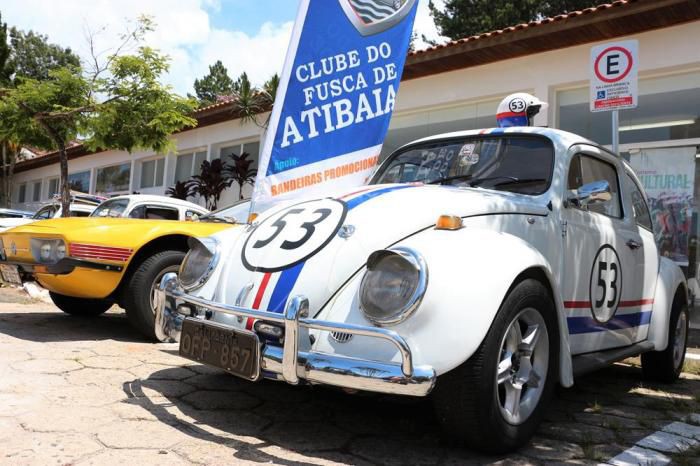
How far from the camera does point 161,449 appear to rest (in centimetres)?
239

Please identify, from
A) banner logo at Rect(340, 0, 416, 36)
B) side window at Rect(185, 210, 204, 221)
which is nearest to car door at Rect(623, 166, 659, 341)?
banner logo at Rect(340, 0, 416, 36)

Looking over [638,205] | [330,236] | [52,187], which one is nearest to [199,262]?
[330,236]

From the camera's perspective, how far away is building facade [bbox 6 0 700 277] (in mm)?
7312

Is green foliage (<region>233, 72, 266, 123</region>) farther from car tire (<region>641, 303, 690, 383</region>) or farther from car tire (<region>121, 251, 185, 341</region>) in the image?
car tire (<region>641, 303, 690, 383</region>)

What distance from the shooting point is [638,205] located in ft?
14.2

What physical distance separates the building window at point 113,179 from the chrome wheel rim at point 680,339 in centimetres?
1759

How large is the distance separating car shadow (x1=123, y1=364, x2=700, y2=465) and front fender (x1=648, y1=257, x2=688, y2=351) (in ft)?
1.29

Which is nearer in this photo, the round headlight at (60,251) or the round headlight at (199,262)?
the round headlight at (199,262)

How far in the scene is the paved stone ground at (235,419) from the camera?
7.91ft

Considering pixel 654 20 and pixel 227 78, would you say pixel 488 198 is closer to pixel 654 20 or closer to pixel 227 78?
pixel 654 20

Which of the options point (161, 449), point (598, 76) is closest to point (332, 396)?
point (161, 449)

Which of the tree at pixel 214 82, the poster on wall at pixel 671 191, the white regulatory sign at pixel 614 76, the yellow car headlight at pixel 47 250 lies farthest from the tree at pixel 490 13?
the tree at pixel 214 82

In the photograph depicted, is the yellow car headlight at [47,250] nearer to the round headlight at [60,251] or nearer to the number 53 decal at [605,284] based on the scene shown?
the round headlight at [60,251]

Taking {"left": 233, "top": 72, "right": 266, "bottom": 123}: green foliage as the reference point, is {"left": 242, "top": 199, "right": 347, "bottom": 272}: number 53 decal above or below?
below
